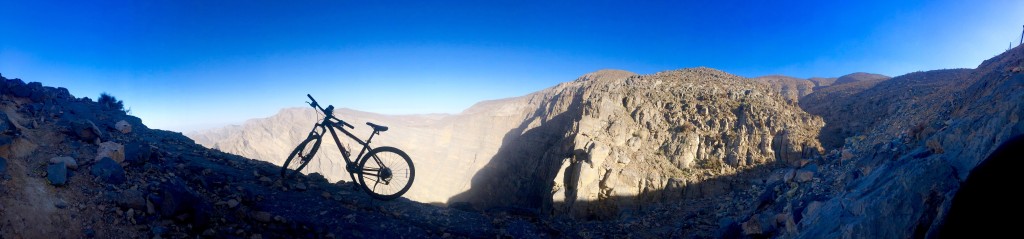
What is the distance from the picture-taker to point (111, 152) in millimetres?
6359

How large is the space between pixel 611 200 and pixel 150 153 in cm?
2013

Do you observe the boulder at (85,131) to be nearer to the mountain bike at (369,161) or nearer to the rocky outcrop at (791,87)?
the mountain bike at (369,161)

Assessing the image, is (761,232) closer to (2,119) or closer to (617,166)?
(617,166)

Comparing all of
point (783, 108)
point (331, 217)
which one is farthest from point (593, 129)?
point (331, 217)

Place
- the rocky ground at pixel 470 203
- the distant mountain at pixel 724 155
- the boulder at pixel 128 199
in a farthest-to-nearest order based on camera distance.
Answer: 1. the distant mountain at pixel 724 155
2. the boulder at pixel 128 199
3. the rocky ground at pixel 470 203

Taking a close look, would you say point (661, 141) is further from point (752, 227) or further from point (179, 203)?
point (179, 203)

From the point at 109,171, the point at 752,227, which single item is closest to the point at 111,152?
the point at 109,171

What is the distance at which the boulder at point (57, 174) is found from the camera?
5246 millimetres

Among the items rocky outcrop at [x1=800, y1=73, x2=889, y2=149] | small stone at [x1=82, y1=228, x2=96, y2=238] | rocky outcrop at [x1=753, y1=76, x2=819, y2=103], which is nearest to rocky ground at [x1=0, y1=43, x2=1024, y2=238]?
small stone at [x1=82, y1=228, x2=96, y2=238]

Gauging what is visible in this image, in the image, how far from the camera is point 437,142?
5147 cm

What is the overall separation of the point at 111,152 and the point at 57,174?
1.11m

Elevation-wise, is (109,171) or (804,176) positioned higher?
(109,171)

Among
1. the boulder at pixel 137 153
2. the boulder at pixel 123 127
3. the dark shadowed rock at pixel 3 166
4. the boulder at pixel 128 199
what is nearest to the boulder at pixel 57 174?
the dark shadowed rock at pixel 3 166

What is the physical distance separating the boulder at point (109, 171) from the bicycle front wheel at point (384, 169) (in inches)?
155
